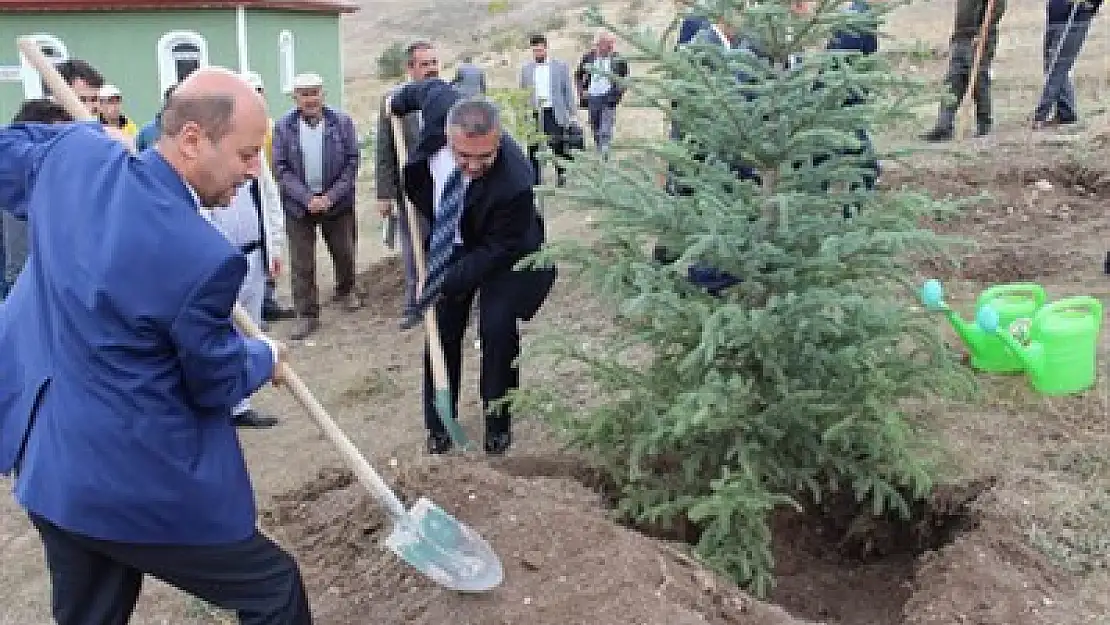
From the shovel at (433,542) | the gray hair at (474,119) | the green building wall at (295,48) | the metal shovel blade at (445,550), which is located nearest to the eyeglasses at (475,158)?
the gray hair at (474,119)

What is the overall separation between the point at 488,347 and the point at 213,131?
2.68m

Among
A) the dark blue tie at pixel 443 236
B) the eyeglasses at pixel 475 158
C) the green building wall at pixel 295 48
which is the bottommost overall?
the green building wall at pixel 295 48

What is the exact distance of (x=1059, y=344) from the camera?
5.27 meters

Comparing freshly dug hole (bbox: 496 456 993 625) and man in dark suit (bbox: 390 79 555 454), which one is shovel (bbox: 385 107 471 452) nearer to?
man in dark suit (bbox: 390 79 555 454)

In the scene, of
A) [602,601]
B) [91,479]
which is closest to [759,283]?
[602,601]

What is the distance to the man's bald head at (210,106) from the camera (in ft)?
8.47

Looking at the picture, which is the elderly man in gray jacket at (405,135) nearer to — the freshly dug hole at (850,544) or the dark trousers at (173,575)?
the freshly dug hole at (850,544)

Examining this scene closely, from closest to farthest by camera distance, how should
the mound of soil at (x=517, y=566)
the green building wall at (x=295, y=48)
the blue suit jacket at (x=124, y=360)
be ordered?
the blue suit jacket at (x=124, y=360) → the mound of soil at (x=517, y=566) → the green building wall at (x=295, y=48)

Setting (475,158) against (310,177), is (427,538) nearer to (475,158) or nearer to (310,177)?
(475,158)

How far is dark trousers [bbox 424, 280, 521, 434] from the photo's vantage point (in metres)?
5.13

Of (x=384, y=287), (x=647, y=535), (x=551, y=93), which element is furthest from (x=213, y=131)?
(x=551, y=93)

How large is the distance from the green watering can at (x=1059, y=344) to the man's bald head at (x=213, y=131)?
3.99 m

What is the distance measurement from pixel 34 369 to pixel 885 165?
340 inches

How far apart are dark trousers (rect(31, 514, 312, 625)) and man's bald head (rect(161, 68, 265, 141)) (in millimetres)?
1045
